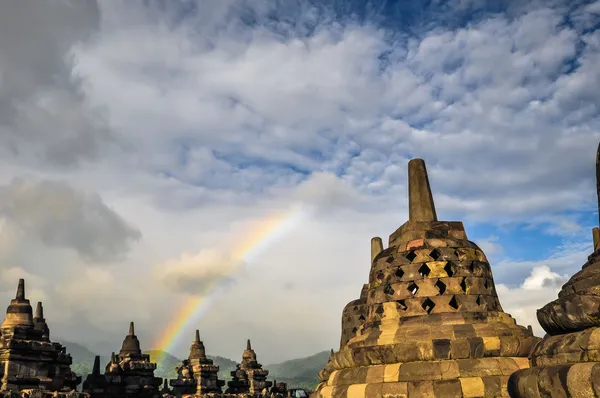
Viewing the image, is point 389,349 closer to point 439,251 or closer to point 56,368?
point 439,251

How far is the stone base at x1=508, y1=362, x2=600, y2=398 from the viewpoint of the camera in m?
5.48

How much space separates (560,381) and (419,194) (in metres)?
7.66

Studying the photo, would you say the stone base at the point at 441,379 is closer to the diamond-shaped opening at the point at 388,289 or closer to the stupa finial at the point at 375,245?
the diamond-shaped opening at the point at 388,289

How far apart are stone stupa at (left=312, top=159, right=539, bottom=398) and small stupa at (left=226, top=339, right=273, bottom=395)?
60.2ft

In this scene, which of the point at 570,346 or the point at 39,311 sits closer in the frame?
the point at 570,346

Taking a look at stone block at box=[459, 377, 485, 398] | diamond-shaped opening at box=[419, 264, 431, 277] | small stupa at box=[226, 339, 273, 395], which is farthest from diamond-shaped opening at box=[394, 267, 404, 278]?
small stupa at box=[226, 339, 273, 395]

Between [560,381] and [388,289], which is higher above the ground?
[388,289]

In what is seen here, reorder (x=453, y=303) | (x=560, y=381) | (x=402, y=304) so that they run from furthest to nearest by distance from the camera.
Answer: (x=402, y=304) → (x=453, y=303) → (x=560, y=381)

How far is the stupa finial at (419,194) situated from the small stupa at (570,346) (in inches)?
242

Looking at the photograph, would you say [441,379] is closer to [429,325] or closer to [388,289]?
[429,325]

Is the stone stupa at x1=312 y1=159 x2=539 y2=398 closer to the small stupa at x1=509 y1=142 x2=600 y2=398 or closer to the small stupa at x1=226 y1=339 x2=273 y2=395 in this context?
the small stupa at x1=509 y1=142 x2=600 y2=398

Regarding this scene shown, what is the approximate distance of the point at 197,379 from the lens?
88.8ft

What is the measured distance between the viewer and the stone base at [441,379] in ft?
33.0

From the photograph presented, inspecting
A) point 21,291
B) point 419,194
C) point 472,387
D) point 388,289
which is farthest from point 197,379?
point 472,387
